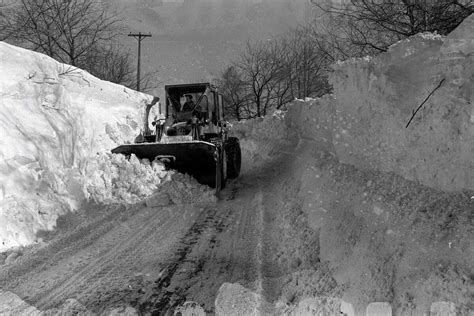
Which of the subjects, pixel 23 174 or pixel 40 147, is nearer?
pixel 23 174

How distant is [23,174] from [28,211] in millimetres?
947

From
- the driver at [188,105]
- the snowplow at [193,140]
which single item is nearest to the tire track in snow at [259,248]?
the snowplow at [193,140]

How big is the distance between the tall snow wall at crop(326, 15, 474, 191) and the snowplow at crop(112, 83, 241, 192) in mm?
3118

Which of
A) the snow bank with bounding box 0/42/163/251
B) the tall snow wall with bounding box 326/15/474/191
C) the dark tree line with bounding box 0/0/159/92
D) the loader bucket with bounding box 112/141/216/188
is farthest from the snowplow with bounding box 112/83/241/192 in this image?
the dark tree line with bounding box 0/0/159/92

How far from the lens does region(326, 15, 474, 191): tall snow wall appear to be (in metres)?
4.03

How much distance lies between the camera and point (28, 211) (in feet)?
21.1

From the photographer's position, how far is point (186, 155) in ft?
28.1

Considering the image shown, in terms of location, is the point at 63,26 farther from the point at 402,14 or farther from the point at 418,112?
the point at 418,112

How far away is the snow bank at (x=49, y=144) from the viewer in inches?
261

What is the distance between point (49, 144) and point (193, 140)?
122 inches

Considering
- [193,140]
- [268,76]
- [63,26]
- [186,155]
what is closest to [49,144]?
[186,155]

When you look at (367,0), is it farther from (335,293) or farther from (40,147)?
(40,147)

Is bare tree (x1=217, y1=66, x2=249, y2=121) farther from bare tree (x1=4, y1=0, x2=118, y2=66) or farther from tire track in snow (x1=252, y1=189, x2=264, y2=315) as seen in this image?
tire track in snow (x1=252, y1=189, x2=264, y2=315)

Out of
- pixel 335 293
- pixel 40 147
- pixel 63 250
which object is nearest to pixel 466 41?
pixel 335 293
